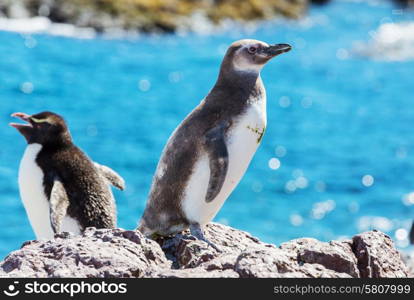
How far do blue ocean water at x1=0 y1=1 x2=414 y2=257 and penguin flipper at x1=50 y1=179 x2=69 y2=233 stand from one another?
673 centimetres

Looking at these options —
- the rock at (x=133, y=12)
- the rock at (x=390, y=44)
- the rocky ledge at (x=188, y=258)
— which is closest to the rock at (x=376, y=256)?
the rocky ledge at (x=188, y=258)

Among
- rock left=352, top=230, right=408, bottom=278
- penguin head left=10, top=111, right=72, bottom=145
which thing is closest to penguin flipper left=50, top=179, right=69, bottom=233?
penguin head left=10, top=111, right=72, bottom=145

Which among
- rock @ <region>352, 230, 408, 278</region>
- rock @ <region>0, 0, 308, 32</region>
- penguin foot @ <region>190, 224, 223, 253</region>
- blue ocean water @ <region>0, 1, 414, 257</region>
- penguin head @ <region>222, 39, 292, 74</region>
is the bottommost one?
rock @ <region>352, 230, 408, 278</region>

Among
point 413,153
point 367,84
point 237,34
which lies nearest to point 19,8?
point 237,34

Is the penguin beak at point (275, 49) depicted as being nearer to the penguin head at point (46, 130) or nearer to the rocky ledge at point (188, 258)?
the rocky ledge at point (188, 258)

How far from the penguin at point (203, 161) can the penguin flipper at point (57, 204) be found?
2.98 ft

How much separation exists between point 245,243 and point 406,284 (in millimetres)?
1362

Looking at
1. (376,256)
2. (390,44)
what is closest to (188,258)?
(376,256)

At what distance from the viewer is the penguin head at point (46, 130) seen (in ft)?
21.1

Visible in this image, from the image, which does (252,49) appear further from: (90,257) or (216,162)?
(90,257)

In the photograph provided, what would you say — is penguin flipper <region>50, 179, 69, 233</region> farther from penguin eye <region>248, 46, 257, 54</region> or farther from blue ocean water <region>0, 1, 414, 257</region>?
blue ocean water <region>0, 1, 414, 257</region>

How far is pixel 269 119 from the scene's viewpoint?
2030 centimetres

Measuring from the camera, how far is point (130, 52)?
2386 cm

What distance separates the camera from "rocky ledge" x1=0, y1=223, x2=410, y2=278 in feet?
12.6
